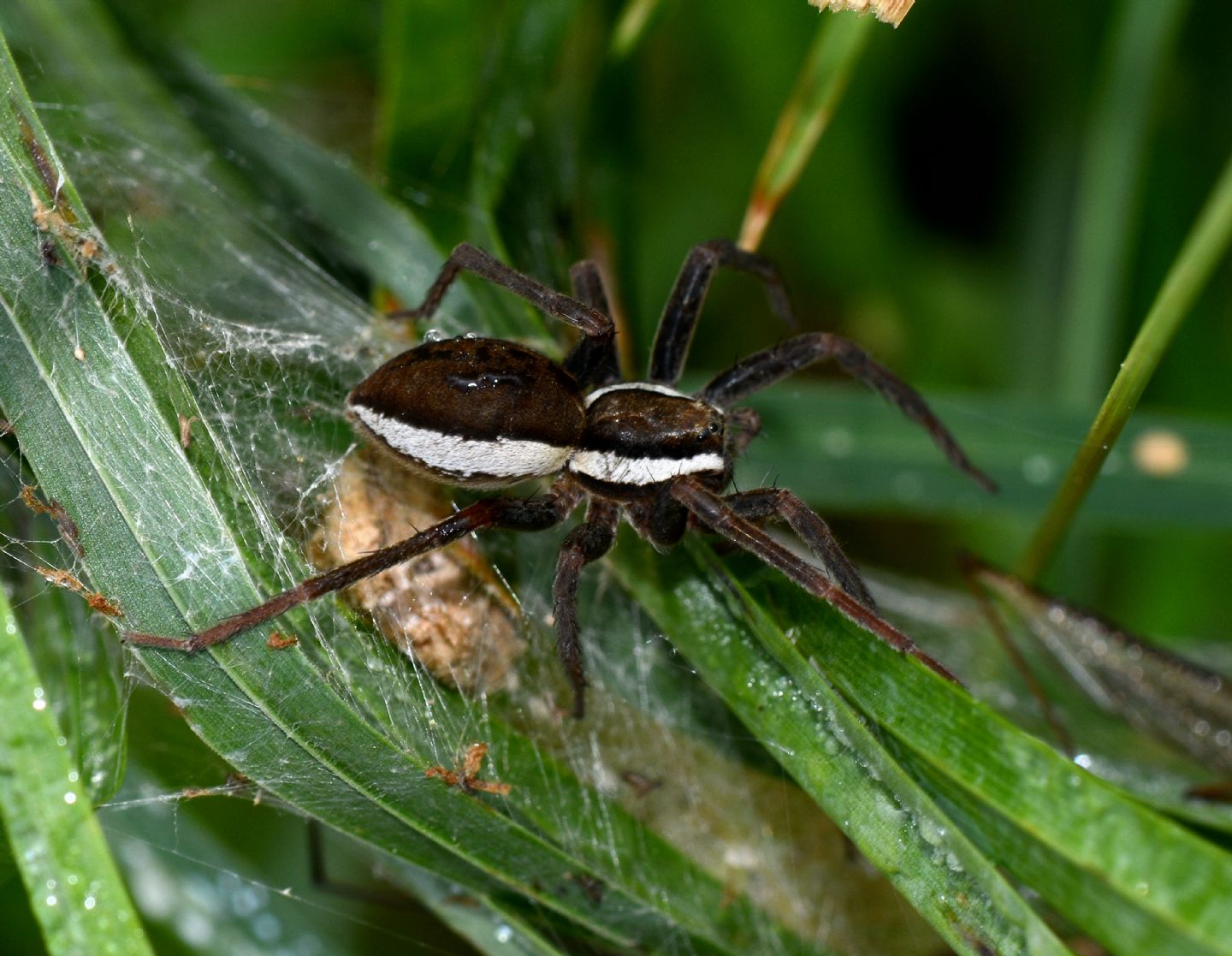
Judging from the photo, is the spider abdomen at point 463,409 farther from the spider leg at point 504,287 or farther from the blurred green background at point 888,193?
the blurred green background at point 888,193

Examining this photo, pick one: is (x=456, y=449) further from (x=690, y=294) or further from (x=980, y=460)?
(x=980, y=460)

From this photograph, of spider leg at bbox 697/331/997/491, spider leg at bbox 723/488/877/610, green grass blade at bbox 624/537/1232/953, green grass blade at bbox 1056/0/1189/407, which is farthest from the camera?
green grass blade at bbox 1056/0/1189/407

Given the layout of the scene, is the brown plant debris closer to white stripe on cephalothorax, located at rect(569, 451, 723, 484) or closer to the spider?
the spider

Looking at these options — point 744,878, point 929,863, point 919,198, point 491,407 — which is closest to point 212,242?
point 491,407

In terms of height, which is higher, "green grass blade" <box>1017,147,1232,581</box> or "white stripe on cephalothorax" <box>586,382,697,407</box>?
"green grass blade" <box>1017,147,1232,581</box>

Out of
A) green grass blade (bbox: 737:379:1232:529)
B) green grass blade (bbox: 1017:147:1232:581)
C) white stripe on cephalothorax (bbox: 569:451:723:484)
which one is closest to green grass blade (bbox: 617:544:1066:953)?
white stripe on cephalothorax (bbox: 569:451:723:484)

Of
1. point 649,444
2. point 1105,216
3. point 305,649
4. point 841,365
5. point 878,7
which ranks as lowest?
point 305,649

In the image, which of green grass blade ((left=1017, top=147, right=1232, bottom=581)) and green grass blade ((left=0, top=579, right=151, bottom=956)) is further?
green grass blade ((left=1017, top=147, right=1232, bottom=581))

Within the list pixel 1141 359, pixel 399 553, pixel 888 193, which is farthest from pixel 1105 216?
pixel 399 553
